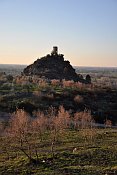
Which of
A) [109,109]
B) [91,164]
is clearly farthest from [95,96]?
[91,164]

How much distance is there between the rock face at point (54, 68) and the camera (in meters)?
140

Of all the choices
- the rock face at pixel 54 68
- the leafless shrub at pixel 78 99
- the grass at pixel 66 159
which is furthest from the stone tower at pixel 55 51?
the grass at pixel 66 159

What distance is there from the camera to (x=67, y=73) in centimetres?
14038

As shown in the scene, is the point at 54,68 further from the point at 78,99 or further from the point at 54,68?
the point at 78,99

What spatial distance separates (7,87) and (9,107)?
25231 millimetres

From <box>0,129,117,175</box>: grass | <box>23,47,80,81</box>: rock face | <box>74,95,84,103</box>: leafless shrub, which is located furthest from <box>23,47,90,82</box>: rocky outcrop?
<box>0,129,117,175</box>: grass

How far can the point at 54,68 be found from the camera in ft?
461

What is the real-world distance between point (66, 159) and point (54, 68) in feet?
338

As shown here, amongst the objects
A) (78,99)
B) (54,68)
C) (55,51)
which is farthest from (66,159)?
(55,51)

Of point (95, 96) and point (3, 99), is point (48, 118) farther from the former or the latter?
point (95, 96)

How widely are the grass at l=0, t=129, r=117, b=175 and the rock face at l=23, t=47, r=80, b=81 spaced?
291 feet

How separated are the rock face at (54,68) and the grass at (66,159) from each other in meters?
88.7

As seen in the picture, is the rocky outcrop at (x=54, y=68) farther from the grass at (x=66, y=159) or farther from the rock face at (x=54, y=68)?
the grass at (x=66, y=159)

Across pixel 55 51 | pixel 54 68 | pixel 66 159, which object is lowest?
pixel 66 159
